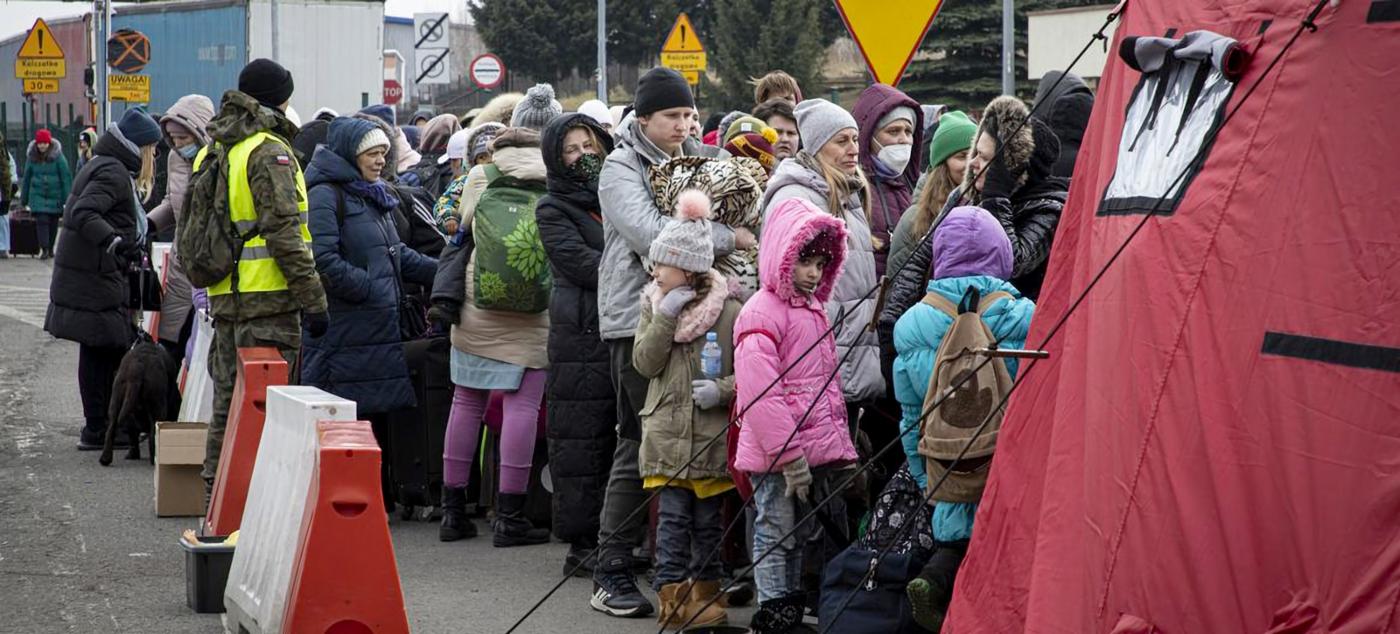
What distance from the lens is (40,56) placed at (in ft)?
107

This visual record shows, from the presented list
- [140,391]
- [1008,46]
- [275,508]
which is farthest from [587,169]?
[140,391]

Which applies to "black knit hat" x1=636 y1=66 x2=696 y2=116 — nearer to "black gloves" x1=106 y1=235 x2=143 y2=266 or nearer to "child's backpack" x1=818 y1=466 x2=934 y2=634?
"child's backpack" x1=818 y1=466 x2=934 y2=634

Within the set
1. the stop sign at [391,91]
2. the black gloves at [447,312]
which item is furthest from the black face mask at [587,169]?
the stop sign at [391,91]

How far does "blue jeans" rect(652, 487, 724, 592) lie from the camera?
8.04 m

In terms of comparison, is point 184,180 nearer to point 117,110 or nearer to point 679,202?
point 679,202

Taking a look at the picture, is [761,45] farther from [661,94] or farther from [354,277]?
[661,94]

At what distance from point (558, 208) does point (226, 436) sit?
1879mm

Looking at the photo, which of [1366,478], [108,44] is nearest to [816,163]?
[1366,478]

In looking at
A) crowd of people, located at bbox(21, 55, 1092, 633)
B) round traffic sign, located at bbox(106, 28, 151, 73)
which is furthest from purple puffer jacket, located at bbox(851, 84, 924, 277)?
round traffic sign, located at bbox(106, 28, 151, 73)

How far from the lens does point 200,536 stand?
850 centimetres

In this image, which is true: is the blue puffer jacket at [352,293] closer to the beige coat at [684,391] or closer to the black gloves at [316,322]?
the black gloves at [316,322]

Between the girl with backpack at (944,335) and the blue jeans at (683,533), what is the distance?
4.21 ft

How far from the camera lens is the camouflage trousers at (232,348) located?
9.70m

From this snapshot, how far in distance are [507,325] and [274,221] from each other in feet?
4.05
